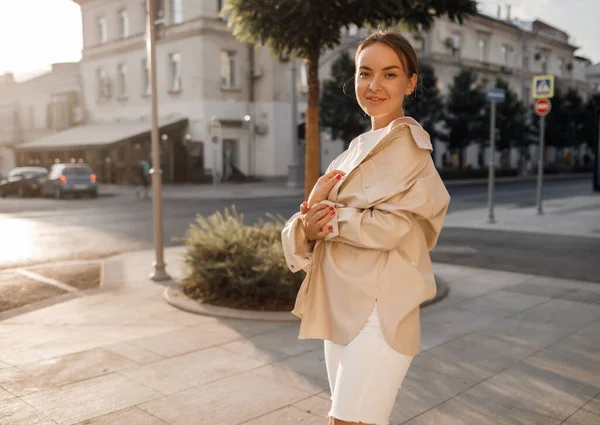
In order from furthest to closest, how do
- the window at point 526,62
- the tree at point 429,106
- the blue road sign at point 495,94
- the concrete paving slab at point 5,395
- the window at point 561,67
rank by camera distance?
the window at point 561,67 < the window at point 526,62 < the tree at point 429,106 < the blue road sign at point 495,94 < the concrete paving slab at point 5,395

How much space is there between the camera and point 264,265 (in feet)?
20.4

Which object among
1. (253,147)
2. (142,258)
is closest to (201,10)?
(253,147)

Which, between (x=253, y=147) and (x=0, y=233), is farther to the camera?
(x=253, y=147)

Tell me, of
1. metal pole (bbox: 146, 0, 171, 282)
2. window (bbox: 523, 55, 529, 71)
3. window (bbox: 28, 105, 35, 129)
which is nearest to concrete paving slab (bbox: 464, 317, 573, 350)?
metal pole (bbox: 146, 0, 171, 282)

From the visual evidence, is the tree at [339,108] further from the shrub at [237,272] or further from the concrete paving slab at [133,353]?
the concrete paving slab at [133,353]

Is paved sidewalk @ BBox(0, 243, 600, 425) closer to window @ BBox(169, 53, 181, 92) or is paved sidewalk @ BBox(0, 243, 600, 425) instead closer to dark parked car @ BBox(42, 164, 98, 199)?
dark parked car @ BBox(42, 164, 98, 199)

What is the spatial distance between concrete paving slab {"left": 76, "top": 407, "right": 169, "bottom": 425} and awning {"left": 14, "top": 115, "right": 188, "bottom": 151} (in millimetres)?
28772

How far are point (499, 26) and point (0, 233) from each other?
145 feet

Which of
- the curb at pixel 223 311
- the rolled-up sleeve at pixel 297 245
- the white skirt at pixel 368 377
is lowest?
the curb at pixel 223 311

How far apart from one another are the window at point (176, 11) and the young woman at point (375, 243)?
108ft

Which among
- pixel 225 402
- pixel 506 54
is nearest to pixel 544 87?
pixel 225 402

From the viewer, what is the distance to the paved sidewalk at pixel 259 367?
3637 millimetres

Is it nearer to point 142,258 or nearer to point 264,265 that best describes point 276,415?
point 264,265

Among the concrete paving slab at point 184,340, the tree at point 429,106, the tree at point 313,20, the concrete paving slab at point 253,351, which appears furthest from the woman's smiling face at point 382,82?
the tree at point 429,106
